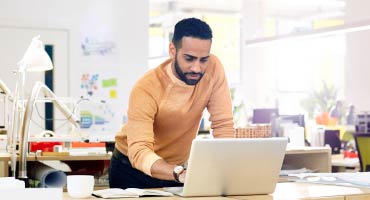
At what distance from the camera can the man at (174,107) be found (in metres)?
2.75

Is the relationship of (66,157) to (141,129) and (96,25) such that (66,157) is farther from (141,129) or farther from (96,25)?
(96,25)

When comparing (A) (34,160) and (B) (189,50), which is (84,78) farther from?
(B) (189,50)

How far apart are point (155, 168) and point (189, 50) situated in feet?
1.77

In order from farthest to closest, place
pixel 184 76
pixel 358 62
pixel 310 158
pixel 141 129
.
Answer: pixel 358 62 → pixel 310 158 → pixel 184 76 → pixel 141 129

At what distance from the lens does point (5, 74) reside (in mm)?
6641

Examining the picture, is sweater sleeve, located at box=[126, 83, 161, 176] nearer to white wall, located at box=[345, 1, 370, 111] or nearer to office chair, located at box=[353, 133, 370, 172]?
office chair, located at box=[353, 133, 370, 172]

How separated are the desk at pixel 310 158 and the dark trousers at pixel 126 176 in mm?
2318

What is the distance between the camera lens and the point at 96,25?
23.7ft

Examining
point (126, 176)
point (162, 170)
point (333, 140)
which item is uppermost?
point (162, 170)

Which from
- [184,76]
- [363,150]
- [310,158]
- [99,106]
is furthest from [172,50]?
[99,106]

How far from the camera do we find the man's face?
9.11ft

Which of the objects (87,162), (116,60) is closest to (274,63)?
(116,60)

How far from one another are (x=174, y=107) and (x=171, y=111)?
0.07 ft

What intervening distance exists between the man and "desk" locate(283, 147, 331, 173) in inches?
92.2
